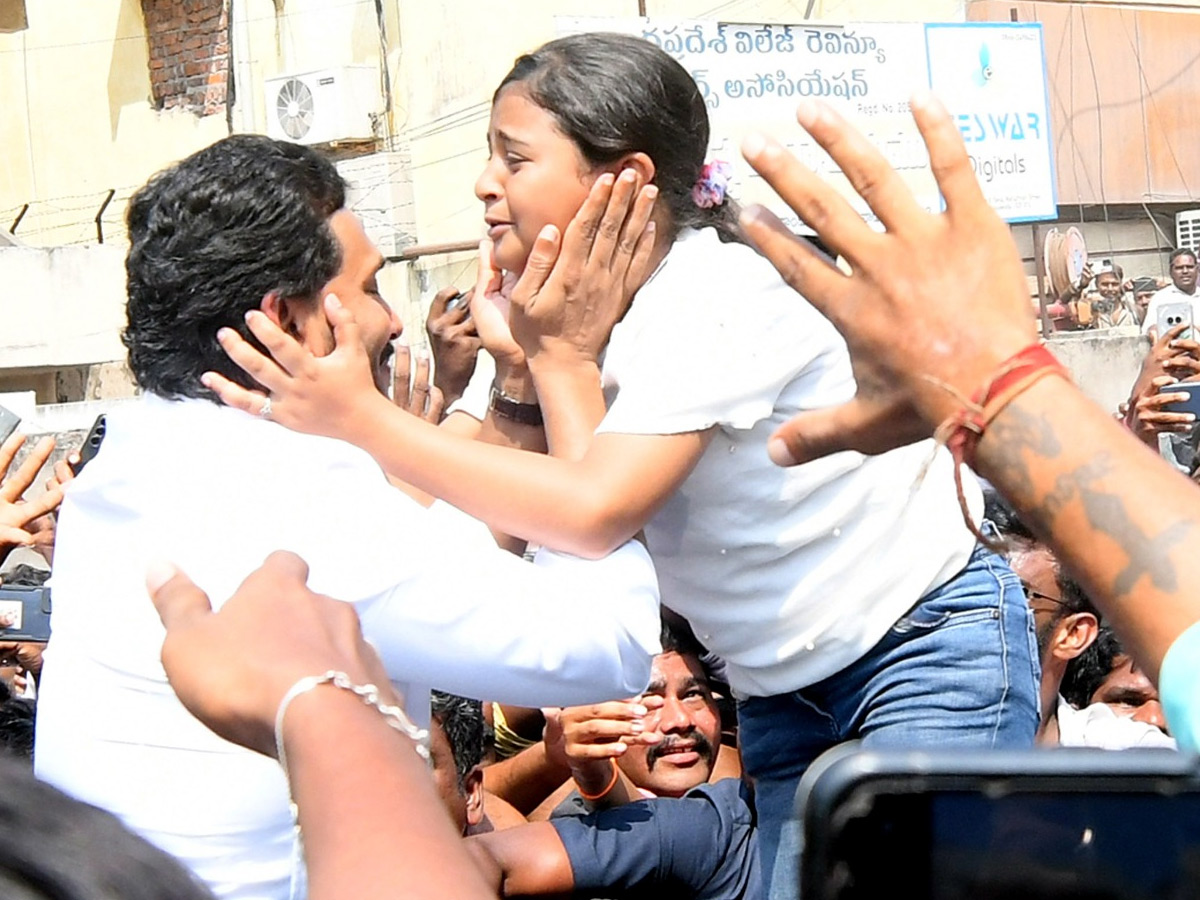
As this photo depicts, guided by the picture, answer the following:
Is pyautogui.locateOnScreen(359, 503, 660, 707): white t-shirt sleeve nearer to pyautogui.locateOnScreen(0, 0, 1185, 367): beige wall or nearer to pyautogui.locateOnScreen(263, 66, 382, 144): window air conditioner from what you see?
pyautogui.locateOnScreen(0, 0, 1185, 367): beige wall

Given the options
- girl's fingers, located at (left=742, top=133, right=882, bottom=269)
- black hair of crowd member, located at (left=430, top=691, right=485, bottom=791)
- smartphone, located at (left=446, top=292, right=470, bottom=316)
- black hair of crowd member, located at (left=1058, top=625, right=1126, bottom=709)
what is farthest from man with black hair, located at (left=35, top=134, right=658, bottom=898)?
black hair of crowd member, located at (left=1058, top=625, right=1126, bottom=709)

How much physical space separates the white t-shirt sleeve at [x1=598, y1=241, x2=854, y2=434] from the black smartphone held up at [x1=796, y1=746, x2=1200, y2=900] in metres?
1.27

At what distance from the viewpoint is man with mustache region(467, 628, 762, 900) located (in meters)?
3.06

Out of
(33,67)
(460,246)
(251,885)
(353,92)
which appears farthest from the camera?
(33,67)

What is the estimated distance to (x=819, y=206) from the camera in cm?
123

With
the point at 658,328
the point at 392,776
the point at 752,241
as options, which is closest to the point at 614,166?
the point at 658,328

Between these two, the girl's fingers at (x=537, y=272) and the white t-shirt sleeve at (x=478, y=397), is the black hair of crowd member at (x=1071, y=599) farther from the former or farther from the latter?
the girl's fingers at (x=537, y=272)

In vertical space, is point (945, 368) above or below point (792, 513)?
above

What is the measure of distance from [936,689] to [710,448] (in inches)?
17.8

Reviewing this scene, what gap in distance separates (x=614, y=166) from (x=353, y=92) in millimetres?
13531

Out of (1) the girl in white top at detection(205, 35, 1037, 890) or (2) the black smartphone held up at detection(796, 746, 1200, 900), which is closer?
(2) the black smartphone held up at detection(796, 746, 1200, 900)

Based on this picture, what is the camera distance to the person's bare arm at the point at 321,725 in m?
0.96

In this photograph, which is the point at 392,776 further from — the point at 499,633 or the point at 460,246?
the point at 460,246

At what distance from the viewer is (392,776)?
102 cm
